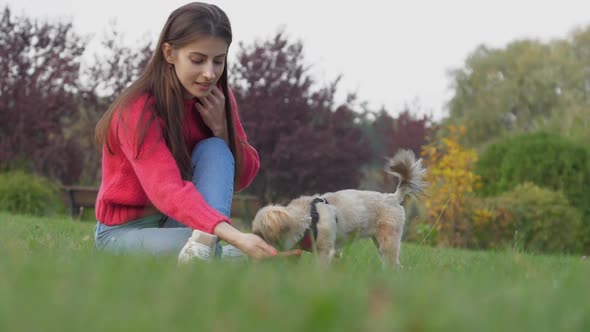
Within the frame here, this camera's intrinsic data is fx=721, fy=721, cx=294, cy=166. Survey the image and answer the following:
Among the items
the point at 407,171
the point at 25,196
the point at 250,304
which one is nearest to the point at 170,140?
the point at 407,171

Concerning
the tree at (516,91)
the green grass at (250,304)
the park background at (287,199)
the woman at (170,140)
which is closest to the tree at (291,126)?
the park background at (287,199)

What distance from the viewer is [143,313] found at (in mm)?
1217

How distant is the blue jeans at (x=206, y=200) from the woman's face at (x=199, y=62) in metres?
0.34

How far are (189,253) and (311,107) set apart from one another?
15.8 meters

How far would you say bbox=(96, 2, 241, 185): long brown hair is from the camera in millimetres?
3850

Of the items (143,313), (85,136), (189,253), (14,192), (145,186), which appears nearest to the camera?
(143,313)

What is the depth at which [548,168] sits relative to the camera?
14414mm

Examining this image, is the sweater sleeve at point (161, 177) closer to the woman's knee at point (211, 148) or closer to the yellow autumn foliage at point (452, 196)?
the woman's knee at point (211, 148)

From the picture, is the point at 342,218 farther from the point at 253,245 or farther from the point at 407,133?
the point at 407,133

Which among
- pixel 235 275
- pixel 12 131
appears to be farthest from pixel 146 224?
pixel 12 131

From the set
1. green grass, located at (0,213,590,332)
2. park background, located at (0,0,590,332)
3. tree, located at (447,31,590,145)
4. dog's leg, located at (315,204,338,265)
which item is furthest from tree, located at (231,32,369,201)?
green grass, located at (0,213,590,332)

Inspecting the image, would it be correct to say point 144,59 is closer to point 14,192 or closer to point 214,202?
point 14,192

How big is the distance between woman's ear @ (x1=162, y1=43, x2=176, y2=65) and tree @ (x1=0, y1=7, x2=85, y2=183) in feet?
42.7

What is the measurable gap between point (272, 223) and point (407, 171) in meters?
1.54
